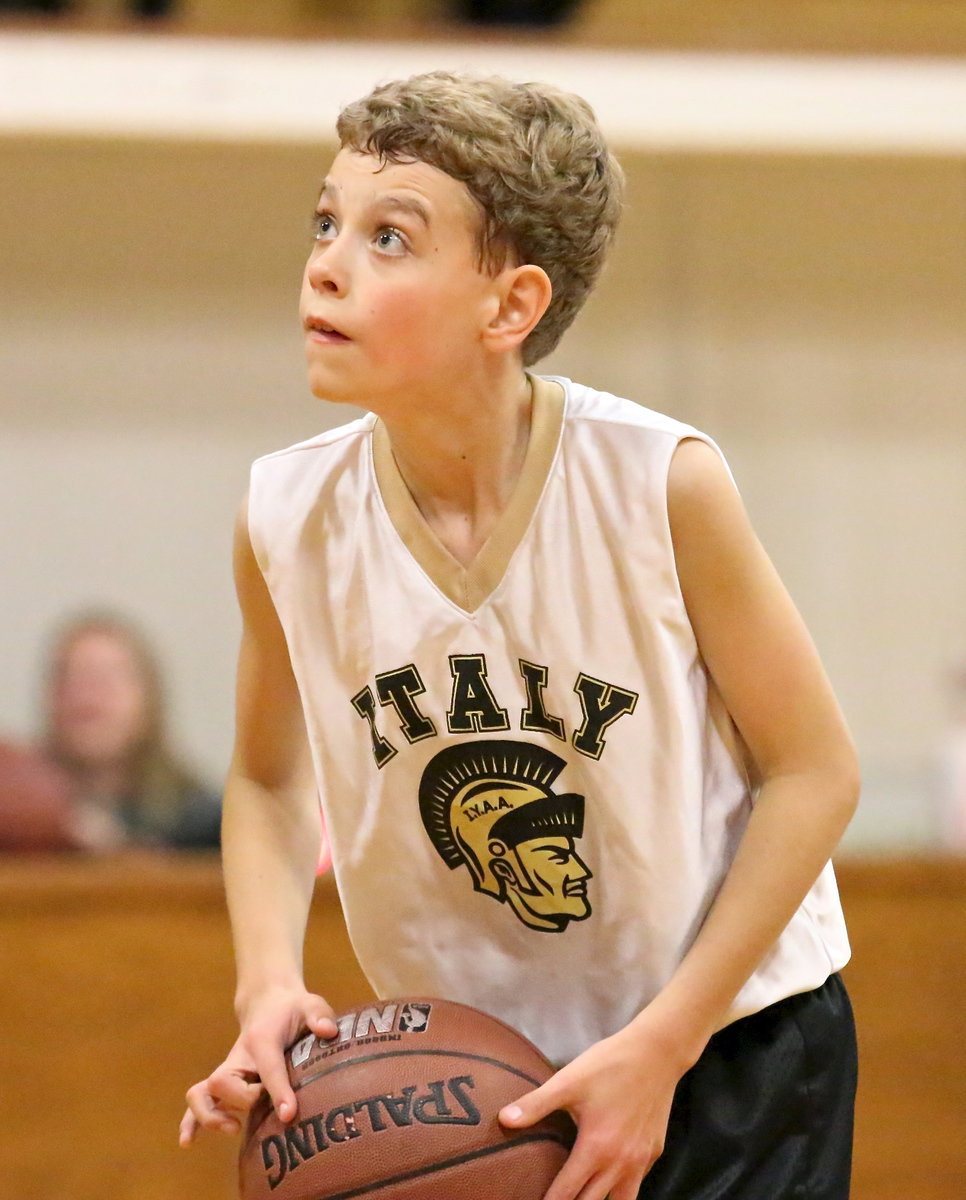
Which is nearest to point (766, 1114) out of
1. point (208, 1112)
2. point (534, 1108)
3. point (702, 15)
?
point (534, 1108)

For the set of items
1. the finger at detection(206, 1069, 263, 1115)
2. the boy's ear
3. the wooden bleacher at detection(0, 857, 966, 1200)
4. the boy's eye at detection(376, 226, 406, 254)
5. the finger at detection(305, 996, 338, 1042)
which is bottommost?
the wooden bleacher at detection(0, 857, 966, 1200)

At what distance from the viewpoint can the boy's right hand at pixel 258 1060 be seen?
1852 millimetres

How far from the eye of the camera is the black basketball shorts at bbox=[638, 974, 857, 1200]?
6.29 ft

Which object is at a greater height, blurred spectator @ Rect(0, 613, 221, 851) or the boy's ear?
the boy's ear

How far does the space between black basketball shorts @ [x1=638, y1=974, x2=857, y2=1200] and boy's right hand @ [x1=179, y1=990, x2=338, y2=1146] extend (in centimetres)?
44

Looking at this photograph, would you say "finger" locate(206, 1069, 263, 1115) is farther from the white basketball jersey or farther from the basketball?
the white basketball jersey

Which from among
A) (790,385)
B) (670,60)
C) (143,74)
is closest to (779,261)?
(790,385)

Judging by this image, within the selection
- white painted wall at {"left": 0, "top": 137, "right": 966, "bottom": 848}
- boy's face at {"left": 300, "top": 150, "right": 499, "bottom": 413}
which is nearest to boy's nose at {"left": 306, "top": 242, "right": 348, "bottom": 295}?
boy's face at {"left": 300, "top": 150, "right": 499, "bottom": 413}

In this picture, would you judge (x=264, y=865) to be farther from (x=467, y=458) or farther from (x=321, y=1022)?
(x=467, y=458)

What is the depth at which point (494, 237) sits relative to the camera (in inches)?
73.2

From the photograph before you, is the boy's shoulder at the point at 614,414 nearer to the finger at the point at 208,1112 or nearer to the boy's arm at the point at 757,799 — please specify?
the boy's arm at the point at 757,799

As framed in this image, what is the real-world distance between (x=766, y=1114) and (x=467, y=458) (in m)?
0.86

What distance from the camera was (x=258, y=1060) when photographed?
1.86 meters

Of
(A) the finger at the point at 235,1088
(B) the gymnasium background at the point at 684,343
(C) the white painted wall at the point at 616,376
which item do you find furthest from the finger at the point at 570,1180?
(C) the white painted wall at the point at 616,376
